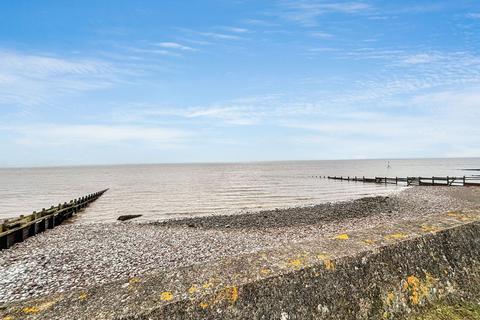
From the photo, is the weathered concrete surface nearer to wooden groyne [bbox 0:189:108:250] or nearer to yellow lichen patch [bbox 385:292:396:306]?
yellow lichen patch [bbox 385:292:396:306]

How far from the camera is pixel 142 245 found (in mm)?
17547

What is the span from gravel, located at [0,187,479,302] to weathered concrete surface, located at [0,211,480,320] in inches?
398

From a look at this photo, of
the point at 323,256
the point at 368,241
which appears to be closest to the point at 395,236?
the point at 368,241

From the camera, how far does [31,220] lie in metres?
22.4

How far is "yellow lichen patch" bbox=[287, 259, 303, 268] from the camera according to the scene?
315 centimetres

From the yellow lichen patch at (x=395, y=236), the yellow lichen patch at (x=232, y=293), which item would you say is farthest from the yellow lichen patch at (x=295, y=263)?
the yellow lichen patch at (x=395, y=236)

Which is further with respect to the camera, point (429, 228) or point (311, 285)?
point (429, 228)

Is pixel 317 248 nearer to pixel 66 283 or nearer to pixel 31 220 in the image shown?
pixel 66 283

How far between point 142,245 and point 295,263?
53.3 feet

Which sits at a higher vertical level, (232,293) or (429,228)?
(429,228)

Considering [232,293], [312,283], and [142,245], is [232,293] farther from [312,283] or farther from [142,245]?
[142,245]

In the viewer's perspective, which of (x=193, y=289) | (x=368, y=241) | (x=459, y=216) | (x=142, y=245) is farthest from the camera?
(x=142, y=245)

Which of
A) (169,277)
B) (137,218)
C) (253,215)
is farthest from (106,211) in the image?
(169,277)

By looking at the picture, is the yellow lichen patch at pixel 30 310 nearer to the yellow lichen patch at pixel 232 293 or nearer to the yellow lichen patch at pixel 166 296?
the yellow lichen patch at pixel 166 296
